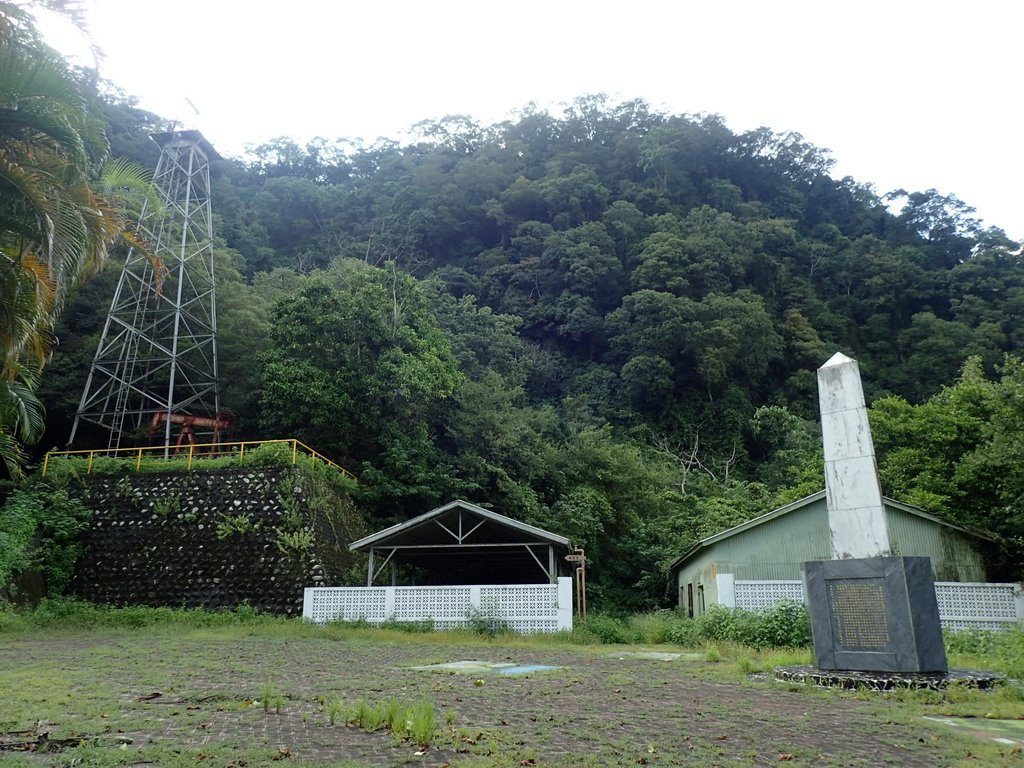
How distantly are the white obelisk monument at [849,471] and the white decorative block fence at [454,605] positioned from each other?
757 cm

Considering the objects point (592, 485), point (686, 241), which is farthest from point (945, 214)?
point (592, 485)

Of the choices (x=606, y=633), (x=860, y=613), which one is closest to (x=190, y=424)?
(x=606, y=633)

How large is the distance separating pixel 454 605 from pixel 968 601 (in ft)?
33.0

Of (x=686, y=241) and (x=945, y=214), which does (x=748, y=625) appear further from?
(x=945, y=214)

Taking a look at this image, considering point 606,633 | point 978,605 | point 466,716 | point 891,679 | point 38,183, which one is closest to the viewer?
point 466,716

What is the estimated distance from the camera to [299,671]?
9.05 meters

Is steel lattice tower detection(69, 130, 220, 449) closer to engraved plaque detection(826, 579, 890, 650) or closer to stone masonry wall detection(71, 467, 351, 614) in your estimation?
stone masonry wall detection(71, 467, 351, 614)

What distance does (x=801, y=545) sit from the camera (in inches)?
681

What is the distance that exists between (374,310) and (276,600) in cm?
1097

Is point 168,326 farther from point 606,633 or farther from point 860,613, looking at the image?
point 860,613

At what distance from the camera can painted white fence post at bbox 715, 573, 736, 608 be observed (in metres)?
14.5

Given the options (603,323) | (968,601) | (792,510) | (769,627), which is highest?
(603,323)

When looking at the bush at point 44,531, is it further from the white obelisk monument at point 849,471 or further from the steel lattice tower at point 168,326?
the white obelisk monument at point 849,471

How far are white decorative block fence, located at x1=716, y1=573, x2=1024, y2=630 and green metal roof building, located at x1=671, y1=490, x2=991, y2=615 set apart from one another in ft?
3.21
